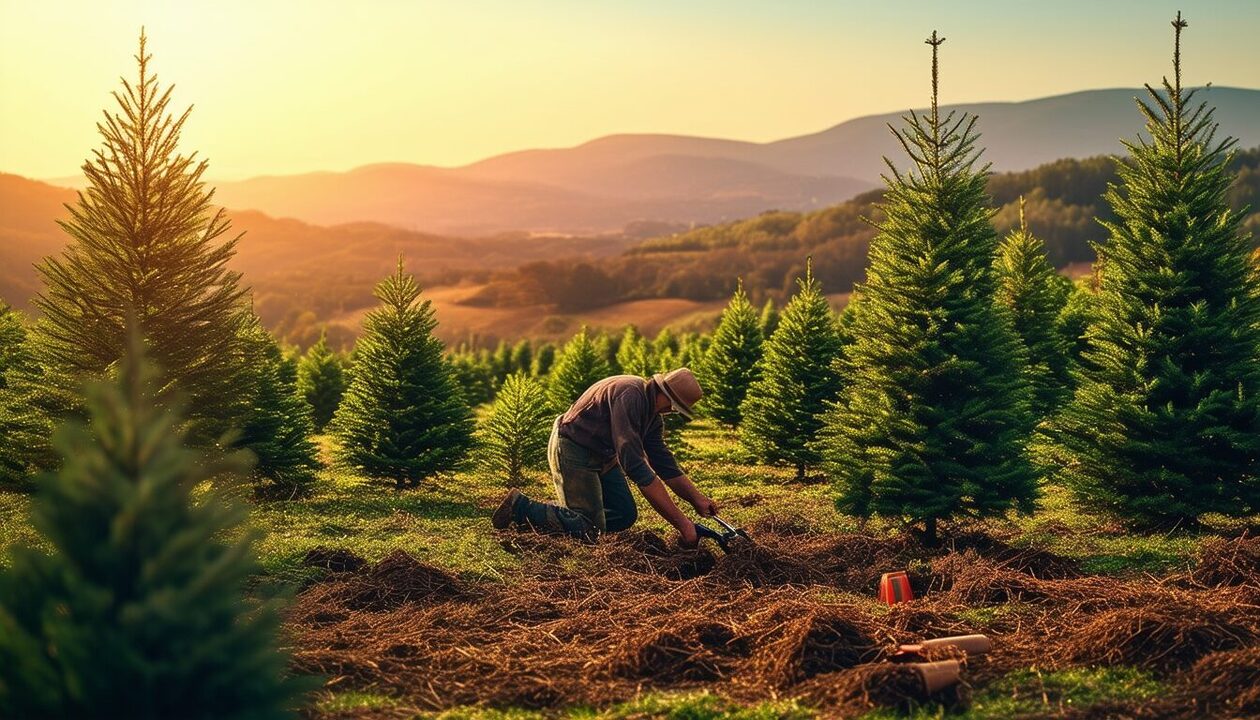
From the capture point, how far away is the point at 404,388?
60.2 feet

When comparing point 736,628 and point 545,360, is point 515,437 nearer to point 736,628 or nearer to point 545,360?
point 736,628

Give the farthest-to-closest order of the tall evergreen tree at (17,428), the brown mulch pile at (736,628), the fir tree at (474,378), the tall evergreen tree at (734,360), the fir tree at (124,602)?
the fir tree at (474,378), the tall evergreen tree at (734,360), the tall evergreen tree at (17,428), the brown mulch pile at (736,628), the fir tree at (124,602)

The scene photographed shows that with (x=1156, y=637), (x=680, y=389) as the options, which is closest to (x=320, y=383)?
(x=680, y=389)

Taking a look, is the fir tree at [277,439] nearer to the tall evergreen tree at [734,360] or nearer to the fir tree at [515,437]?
the fir tree at [515,437]

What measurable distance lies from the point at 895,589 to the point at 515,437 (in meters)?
11.0

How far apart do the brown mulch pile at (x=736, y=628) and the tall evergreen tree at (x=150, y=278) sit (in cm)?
473

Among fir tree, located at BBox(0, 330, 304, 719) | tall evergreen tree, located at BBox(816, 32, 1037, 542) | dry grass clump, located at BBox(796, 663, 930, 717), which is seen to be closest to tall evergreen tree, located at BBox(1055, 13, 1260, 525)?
tall evergreen tree, located at BBox(816, 32, 1037, 542)

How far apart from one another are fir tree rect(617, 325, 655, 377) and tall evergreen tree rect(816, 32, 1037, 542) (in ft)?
49.5

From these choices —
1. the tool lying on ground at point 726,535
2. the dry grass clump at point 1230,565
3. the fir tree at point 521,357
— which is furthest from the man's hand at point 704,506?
the fir tree at point 521,357

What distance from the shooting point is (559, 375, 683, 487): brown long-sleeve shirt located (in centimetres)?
1034

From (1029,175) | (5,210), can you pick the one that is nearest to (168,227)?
(5,210)

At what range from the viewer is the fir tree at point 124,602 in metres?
3.69

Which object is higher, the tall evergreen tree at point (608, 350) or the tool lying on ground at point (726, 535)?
the tool lying on ground at point (726, 535)

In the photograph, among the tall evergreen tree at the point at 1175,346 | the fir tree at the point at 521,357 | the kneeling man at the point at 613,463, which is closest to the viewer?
the kneeling man at the point at 613,463
